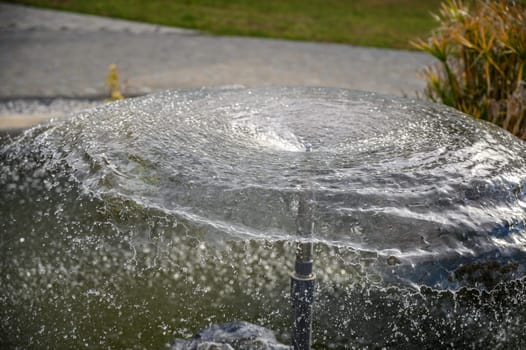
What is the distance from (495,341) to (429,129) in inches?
38.9

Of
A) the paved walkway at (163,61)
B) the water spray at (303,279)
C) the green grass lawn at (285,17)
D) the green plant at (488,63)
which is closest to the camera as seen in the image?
the water spray at (303,279)

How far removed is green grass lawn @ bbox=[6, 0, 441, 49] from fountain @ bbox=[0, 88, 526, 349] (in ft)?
19.4

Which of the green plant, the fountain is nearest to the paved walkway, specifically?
the green plant

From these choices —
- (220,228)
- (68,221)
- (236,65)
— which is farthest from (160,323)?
(236,65)

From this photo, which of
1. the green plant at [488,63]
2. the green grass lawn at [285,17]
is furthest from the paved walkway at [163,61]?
the green plant at [488,63]

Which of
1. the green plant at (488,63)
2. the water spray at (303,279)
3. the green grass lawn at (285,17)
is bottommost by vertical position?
the green grass lawn at (285,17)

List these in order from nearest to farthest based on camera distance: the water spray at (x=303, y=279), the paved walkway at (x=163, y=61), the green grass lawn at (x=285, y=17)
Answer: the water spray at (x=303, y=279), the paved walkway at (x=163, y=61), the green grass lawn at (x=285, y=17)

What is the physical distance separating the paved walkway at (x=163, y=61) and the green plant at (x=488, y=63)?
2.45 meters

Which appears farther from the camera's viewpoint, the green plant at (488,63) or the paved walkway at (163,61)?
the paved walkway at (163,61)

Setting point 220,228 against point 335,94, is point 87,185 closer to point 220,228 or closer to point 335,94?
point 220,228

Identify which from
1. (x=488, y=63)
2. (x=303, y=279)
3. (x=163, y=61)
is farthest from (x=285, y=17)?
(x=303, y=279)

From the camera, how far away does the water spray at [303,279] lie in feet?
7.13

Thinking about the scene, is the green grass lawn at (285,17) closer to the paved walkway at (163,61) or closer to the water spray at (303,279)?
the paved walkway at (163,61)

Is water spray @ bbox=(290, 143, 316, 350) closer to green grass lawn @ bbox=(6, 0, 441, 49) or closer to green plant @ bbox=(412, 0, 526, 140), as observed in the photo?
green plant @ bbox=(412, 0, 526, 140)
